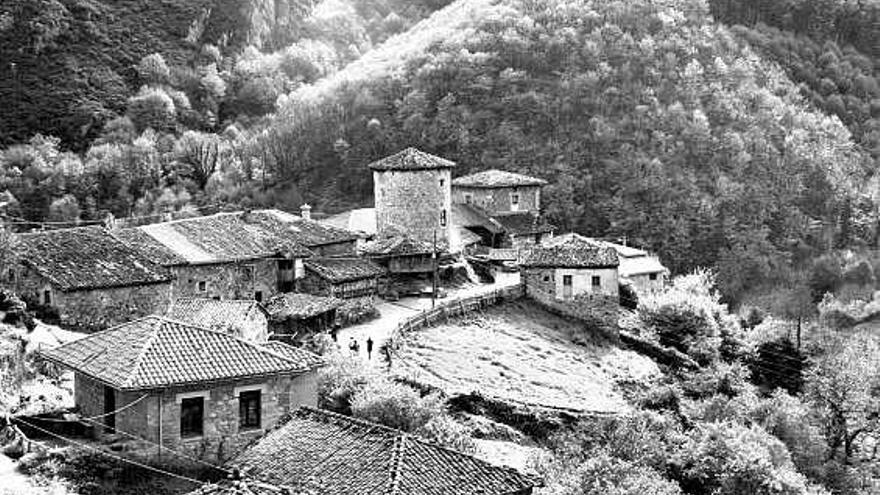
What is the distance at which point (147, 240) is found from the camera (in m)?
43.4

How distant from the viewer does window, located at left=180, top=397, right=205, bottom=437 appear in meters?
24.9

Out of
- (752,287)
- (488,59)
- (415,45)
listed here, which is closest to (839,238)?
(752,287)

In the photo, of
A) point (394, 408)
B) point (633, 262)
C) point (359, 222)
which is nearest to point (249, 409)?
point (394, 408)

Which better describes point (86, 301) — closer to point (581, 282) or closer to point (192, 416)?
point (192, 416)

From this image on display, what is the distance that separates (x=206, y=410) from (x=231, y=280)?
19691 mm

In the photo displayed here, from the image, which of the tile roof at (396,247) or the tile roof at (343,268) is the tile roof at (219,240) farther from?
the tile roof at (396,247)

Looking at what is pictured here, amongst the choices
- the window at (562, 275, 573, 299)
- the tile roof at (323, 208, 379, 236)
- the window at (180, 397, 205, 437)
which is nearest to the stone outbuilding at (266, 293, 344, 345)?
the window at (562, 275, 573, 299)

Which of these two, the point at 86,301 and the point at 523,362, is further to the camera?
the point at 523,362

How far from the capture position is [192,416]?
82.2 ft

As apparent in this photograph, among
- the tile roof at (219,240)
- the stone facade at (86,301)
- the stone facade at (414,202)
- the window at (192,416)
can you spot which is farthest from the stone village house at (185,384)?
the stone facade at (414,202)

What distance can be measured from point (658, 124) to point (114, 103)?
45079mm

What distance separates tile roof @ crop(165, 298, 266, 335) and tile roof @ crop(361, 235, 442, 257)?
37.1 feet

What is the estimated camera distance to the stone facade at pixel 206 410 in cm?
2448

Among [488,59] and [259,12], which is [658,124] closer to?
[488,59]
